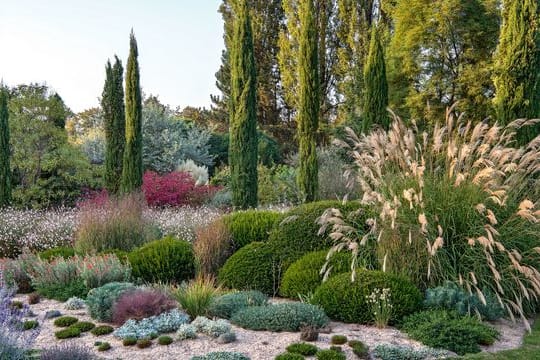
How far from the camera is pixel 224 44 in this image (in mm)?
28562

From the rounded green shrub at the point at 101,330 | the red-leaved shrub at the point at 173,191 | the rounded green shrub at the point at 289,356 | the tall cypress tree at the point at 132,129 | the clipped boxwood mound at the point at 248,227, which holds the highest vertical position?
the tall cypress tree at the point at 132,129

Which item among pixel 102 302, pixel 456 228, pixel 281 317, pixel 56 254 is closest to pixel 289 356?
pixel 281 317

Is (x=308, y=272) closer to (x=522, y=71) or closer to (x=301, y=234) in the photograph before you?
(x=301, y=234)

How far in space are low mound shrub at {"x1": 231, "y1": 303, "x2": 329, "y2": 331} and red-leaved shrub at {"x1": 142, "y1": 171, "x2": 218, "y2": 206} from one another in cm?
1010

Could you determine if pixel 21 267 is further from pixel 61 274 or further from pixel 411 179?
pixel 411 179

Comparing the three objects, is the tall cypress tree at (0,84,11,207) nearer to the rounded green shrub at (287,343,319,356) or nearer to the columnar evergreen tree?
the columnar evergreen tree

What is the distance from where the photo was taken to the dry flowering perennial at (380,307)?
17.1ft

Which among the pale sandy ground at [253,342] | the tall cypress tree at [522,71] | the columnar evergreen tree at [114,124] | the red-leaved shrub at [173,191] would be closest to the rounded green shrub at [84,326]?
the pale sandy ground at [253,342]

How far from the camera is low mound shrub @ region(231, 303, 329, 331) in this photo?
5.00m

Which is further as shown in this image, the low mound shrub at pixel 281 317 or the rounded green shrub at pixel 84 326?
the rounded green shrub at pixel 84 326

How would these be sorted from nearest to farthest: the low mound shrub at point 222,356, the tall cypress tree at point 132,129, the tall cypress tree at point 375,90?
1. the low mound shrub at point 222,356
2. the tall cypress tree at point 375,90
3. the tall cypress tree at point 132,129

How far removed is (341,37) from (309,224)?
19467 millimetres

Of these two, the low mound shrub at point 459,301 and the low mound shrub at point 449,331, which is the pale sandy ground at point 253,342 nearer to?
the low mound shrub at point 449,331

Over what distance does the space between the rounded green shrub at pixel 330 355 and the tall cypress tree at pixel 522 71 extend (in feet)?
27.8
